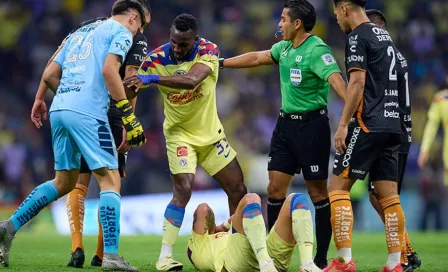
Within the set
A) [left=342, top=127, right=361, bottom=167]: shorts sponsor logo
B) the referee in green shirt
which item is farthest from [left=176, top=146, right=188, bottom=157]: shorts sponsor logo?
[left=342, top=127, right=361, bottom=167]: shorts sponsor logo

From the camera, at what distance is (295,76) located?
8.33m

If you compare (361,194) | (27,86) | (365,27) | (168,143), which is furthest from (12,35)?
(365,27)

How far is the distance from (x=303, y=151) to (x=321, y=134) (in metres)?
0.25

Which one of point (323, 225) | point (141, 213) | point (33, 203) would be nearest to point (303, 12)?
point (323, 225)

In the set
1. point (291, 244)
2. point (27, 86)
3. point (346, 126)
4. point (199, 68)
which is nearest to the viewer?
point (291, 244)

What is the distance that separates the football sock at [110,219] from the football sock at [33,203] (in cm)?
76

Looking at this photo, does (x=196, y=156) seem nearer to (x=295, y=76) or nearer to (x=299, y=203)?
(x=295, y=76)

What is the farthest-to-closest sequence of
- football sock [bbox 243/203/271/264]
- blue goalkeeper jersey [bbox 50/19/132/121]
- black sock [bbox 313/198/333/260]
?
black sock [bbox 313/198/333/260] → blue goalkeeper jersey [bbox 50/19/132/121] → football sock [bbox 243/203/271/264]

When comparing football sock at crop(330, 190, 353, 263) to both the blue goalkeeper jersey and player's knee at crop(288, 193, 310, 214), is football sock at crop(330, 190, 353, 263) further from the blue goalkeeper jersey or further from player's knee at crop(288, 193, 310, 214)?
the blue goalkeeper jersey

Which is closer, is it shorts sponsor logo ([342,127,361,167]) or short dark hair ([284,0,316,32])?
shorts sponsor logo ([342,127,361,167])

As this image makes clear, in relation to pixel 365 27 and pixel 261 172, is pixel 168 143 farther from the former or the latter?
pixel 261 172

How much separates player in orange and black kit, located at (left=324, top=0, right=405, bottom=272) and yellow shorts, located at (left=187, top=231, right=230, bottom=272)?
97 cm

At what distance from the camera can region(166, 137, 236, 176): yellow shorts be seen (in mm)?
8500

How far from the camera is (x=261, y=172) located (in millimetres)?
19375
